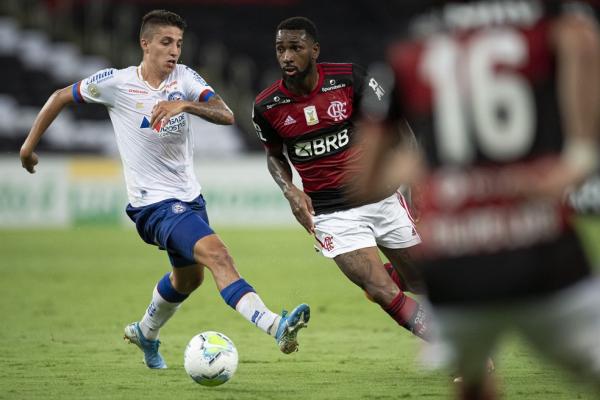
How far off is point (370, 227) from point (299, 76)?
48.6 inches

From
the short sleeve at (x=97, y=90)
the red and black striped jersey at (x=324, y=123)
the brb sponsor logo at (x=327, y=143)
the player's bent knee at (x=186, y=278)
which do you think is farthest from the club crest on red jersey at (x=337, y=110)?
the short sleeve at (x=97, y=90)

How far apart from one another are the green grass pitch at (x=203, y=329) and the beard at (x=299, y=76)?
2.12m

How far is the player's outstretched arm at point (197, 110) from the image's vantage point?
677 cm

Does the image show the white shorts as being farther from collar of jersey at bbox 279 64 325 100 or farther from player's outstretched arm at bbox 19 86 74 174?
player's outstretched arm at bbox 19 86 74 174

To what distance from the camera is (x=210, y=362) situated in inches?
261

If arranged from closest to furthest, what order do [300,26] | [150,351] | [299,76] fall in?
[300,26]
[299,76]
[150,351]

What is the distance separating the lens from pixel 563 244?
3395mm

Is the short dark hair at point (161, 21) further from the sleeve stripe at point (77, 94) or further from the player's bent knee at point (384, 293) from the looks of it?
the player's bent knee at point (384, 293)

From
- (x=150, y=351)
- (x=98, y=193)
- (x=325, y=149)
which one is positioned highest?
(x=325, y=149)

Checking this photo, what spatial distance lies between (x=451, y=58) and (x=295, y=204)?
13.0 feet

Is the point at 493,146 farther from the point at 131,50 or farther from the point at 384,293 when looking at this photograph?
the point at 131,50

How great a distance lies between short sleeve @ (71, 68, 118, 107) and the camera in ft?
25.1

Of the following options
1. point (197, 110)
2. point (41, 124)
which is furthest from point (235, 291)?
point (41, 124)

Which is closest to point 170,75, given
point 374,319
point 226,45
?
point 374,319
